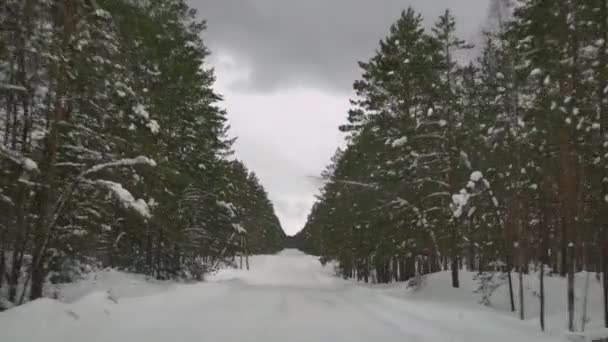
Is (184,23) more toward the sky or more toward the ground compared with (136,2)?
more toward the sky

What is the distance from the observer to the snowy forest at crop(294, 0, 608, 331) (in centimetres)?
1204

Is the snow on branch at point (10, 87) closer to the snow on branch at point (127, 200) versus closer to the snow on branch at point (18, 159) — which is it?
the snow on branch at point (18, 159)

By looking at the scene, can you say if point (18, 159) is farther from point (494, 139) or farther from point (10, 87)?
point (494, 139)

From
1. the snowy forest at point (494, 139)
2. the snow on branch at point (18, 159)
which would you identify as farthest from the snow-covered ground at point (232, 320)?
the snowy forest at point (494, 139)

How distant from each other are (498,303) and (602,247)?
5.14m

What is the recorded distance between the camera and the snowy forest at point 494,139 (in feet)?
39.5

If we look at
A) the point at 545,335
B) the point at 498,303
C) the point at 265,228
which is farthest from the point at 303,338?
the point at 265,228

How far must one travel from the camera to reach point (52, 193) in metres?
10.1

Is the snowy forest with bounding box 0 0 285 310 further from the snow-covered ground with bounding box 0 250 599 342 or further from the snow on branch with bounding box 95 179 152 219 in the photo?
the snow-covered ground with bounding box 0 250 599 342

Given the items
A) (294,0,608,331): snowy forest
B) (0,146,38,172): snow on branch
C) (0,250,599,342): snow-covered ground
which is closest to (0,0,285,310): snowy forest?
(0,146,38,172): snow on branch

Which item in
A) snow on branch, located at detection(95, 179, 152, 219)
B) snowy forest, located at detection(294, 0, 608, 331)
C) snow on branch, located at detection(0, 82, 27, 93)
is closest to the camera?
snow on branch, located at detection(0, 82, 27, 93)

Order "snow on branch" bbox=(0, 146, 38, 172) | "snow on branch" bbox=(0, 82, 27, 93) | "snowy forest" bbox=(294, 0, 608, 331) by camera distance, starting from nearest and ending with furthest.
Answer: "snow on branch" bbox=(0, 82, 27, 93) → "snow on branch" bbox=(0, 146, 38, 172) → "snowy forest" bbox=(294, 0, 608, 331)

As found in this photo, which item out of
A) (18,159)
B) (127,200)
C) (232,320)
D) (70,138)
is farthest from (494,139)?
(18,159)

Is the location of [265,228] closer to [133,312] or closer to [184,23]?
[184,23]
